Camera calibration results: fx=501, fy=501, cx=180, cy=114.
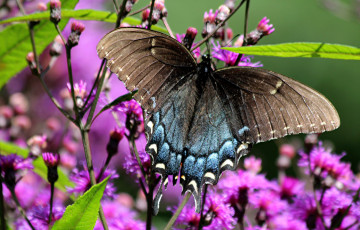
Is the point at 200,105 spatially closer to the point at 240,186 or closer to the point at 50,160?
the point at 240,186

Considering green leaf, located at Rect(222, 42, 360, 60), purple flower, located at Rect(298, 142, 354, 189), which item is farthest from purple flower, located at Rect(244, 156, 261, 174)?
green leaf, located at Rect(222, 42, 360, 60)

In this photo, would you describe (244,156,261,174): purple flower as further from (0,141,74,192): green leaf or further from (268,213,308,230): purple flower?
(0,141,74,192): green leaf

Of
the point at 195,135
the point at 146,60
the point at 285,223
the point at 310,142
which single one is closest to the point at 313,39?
the point at 310,142

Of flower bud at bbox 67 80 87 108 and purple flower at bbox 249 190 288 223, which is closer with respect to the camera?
flower bud at bbox 67 80 87 108

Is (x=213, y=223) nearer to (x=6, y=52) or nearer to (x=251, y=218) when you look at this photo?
(x=251, y=218)

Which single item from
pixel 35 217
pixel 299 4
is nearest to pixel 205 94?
pixel 35 217
